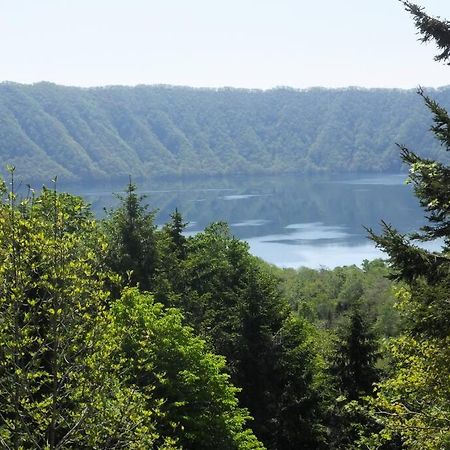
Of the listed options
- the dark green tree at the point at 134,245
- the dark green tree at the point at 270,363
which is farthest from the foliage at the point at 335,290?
the dark green tree at the point at 270,363

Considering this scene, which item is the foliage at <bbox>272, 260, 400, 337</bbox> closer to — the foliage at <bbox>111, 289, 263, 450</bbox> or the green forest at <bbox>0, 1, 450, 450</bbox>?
the green forest at <bbox>0, 1, 450, 450</bbox>

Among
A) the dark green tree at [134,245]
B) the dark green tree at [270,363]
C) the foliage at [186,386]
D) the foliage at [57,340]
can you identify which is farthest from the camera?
the dark green tree at [134,245]

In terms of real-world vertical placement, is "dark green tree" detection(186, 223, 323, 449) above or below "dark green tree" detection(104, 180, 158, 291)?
below

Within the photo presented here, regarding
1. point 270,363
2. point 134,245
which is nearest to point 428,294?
point 270,363

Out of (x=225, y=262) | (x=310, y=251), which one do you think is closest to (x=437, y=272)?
(x=225, y=262)

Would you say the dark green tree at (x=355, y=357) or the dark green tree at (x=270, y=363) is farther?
the dark green tree at (x=270, y=363)

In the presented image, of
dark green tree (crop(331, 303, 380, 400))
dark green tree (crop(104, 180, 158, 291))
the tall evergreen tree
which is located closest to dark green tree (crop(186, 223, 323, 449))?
dark green tree (crop(331, 303, 380, 400))

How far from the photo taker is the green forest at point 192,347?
868 centimetres

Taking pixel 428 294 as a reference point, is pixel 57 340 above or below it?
below

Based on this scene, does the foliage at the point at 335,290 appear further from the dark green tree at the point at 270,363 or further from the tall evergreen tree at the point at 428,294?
the tall evergreen tree at the point at 428,294

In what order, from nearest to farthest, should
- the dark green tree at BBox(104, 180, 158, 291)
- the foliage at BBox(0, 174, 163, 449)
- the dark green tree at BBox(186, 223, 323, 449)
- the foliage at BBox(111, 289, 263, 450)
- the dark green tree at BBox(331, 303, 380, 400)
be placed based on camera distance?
1. the foliage at BBox(0, 174, 163, 449)
2. the foliage at BBox(111, 289, 263, 450)
3. the dark green tree at BBox(331, 303, 380, 400)
4. the dark green tree at BBox(186, 223, 323, 449)
5. the dark green tree at BBox(104, 180, 158, 291)

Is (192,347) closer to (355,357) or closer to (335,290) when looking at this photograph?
(355,357)

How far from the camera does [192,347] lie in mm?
17484

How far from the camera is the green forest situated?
8.68 m
